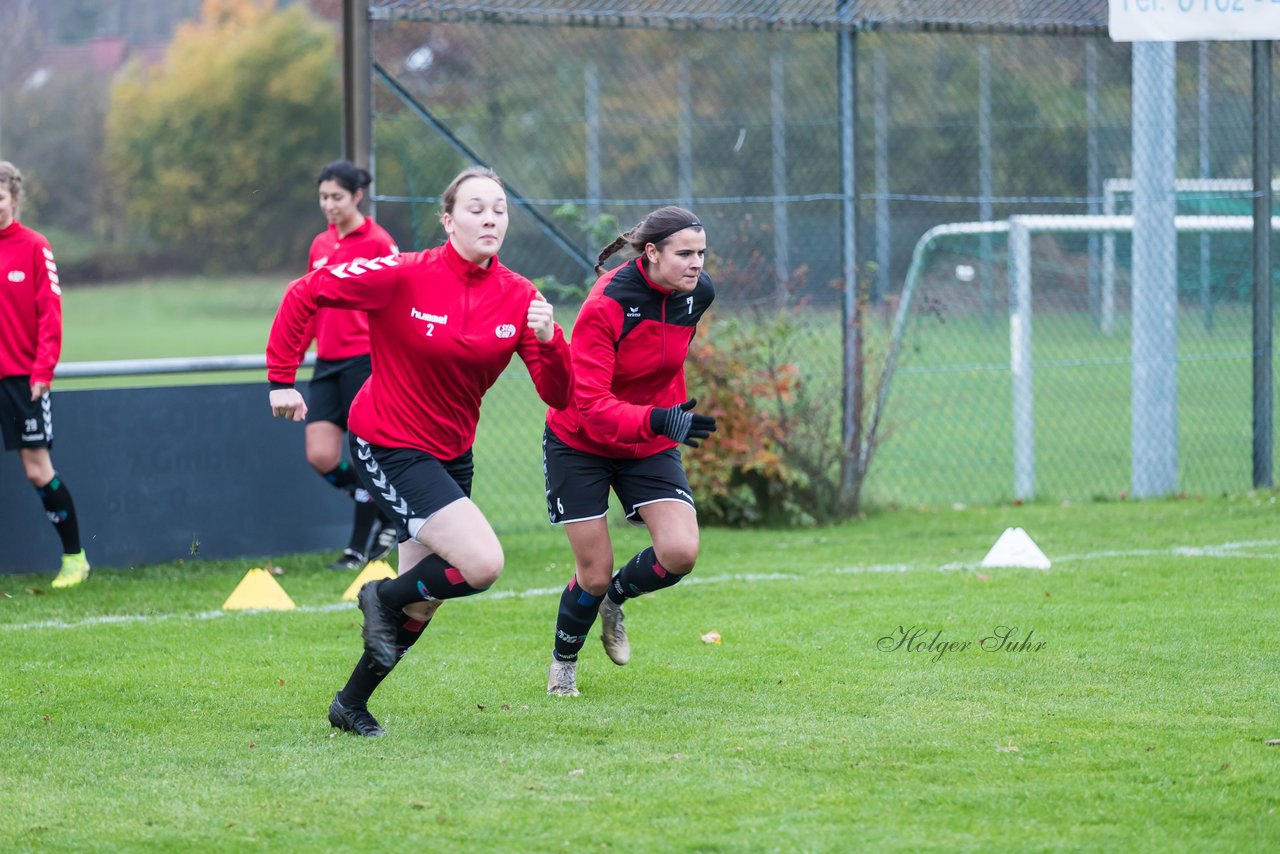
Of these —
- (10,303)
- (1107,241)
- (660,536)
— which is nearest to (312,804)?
(660,536)

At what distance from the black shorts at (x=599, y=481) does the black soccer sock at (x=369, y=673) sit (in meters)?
0.77

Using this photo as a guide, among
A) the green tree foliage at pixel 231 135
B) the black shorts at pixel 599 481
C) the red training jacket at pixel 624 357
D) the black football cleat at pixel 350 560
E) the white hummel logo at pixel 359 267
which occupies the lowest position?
the black football cleat at pixel 350 560

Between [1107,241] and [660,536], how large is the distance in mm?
11537

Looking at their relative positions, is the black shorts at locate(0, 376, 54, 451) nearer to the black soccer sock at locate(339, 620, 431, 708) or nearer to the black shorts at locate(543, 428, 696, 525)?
the black shorts at locate(543, 428, 696, 525)

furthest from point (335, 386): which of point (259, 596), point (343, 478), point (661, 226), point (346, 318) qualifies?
point (661, 226)

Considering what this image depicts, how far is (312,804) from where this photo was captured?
4.49 m

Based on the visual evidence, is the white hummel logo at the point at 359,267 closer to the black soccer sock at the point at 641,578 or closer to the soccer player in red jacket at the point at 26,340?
the black soccer sock at the point at 641,578

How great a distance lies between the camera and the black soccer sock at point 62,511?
8.23m

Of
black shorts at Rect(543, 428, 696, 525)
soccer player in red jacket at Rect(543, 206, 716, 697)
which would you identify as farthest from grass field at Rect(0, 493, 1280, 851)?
black shorts at Rect(543, 428, 696, 525)

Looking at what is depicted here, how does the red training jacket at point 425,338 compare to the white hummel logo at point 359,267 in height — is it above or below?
below

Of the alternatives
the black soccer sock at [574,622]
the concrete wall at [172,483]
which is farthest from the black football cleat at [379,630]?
the concrete wall at [172,483]

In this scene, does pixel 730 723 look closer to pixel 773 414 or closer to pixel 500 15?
pixel 773 414

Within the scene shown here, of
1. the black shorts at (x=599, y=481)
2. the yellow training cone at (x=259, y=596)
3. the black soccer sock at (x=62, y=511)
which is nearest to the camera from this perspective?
the black shorts at (x=599, y=481)

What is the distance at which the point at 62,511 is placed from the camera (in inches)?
326
